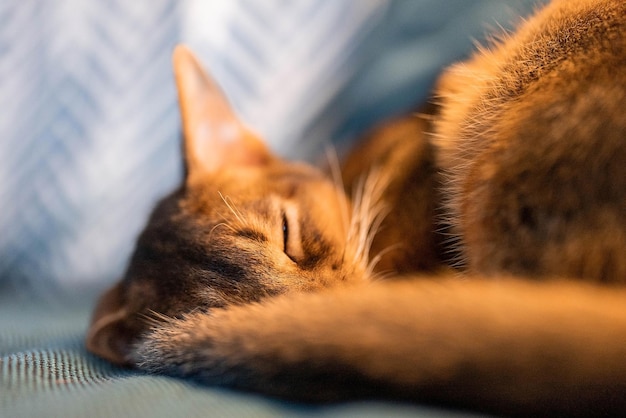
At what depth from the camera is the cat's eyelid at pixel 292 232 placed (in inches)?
36.3

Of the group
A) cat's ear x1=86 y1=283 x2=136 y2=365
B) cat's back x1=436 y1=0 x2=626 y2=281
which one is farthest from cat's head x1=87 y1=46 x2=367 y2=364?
cat's back x1=436 y1=0 x2=626 y2=281

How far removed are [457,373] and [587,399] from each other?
0.37ft

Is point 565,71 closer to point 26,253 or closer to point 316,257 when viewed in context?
point 316,257

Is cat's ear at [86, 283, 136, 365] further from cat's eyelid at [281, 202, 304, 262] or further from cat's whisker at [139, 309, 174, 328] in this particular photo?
cat's eyelid at [281, 202, 304, 262]

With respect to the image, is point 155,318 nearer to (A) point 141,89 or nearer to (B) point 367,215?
(B) point 367,215

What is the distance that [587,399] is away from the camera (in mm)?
491

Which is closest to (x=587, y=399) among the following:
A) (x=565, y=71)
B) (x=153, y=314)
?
(x=565, y=71)

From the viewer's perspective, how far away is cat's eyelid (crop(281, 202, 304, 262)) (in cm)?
92

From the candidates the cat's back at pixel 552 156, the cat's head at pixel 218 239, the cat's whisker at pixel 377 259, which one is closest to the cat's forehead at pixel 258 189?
the cat's head at pixel 218 239

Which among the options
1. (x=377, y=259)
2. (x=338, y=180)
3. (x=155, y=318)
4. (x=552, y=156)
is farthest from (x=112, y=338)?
(x=552, y=156)

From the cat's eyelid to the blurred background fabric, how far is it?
1.75ft

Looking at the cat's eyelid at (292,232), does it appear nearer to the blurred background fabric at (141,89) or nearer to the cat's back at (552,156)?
the cat's back at (552,156)

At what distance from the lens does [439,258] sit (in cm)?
96

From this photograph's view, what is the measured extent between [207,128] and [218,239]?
398 millimetres
